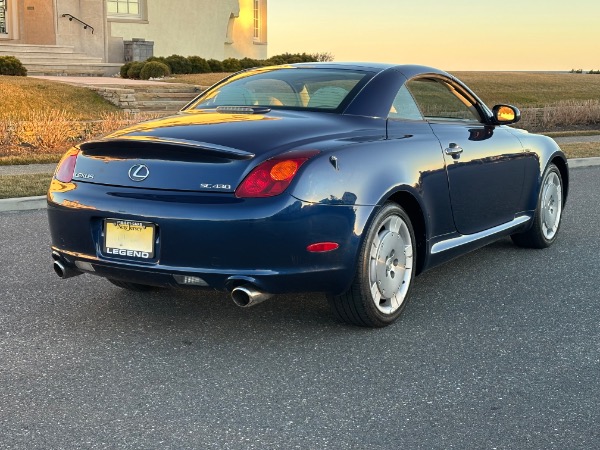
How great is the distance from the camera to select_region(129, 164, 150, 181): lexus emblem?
473 cm

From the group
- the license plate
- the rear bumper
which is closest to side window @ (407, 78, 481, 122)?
the rear bumper

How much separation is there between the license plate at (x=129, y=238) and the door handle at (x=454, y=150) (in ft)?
6.75

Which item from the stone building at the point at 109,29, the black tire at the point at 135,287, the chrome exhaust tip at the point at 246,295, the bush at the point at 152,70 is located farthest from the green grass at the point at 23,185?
the stone building at the point at 109,29

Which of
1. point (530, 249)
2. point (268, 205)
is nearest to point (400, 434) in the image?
A: point (268, 205)

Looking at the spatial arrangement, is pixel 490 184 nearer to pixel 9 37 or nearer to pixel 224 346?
pixel 224 346

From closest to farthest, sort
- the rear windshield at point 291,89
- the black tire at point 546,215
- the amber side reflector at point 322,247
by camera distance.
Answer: the amber side reflector at point 322,247 → the rear windshield at point 291,89 → the black tire at point 546,215

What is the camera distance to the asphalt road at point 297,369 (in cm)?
365

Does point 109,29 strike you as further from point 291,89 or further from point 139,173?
point 139,173

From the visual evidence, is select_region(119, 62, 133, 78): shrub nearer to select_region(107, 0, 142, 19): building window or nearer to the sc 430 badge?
select_region(107, 0, 142, 19): building window

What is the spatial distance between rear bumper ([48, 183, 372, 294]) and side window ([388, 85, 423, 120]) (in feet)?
3.30

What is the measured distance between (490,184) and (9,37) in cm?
3052

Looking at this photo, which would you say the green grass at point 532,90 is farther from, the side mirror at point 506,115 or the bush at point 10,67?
the side mirror at point 506,115

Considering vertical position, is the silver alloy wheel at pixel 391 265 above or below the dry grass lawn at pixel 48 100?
above

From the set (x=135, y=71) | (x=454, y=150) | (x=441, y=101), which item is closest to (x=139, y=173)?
(x=454, y=150)
